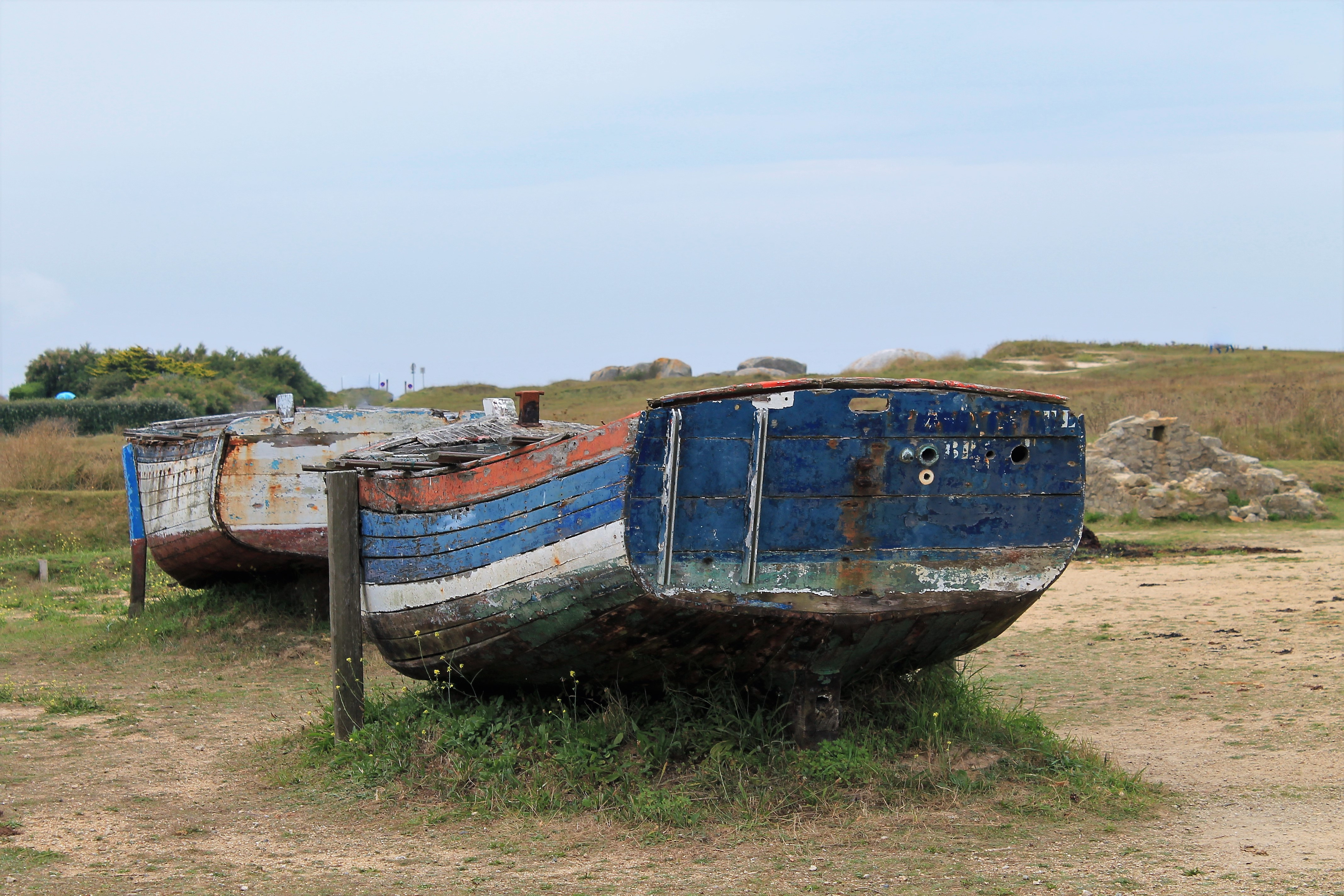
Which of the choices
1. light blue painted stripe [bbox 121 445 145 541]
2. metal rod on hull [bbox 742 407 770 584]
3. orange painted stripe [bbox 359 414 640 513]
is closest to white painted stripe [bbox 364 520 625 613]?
orange painted stripe [bbox 359 414 640 513]

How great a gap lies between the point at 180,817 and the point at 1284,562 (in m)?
11.5

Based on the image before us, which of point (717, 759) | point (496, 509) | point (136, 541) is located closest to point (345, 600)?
point (496, 509)

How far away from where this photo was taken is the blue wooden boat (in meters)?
4.84

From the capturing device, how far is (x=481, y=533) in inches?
217

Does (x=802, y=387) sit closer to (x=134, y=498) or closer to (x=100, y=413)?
(x=134, y=498)

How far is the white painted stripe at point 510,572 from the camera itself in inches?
192

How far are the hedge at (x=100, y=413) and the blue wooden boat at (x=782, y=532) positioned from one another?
32.6 metres

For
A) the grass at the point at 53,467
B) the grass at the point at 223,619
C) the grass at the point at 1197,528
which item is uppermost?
the grass at the point at 53,467

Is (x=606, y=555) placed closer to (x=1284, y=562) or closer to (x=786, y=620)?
(x=786, y=620)

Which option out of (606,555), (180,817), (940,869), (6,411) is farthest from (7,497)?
(6,411)

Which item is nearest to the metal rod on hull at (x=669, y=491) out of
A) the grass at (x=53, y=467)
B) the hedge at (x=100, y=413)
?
the grass at (x=53, y=467)

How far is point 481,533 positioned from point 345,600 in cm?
126

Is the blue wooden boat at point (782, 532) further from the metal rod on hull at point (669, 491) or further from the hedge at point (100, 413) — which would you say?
the hedge at point (100, 413)

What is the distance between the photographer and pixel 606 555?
4.87 m
